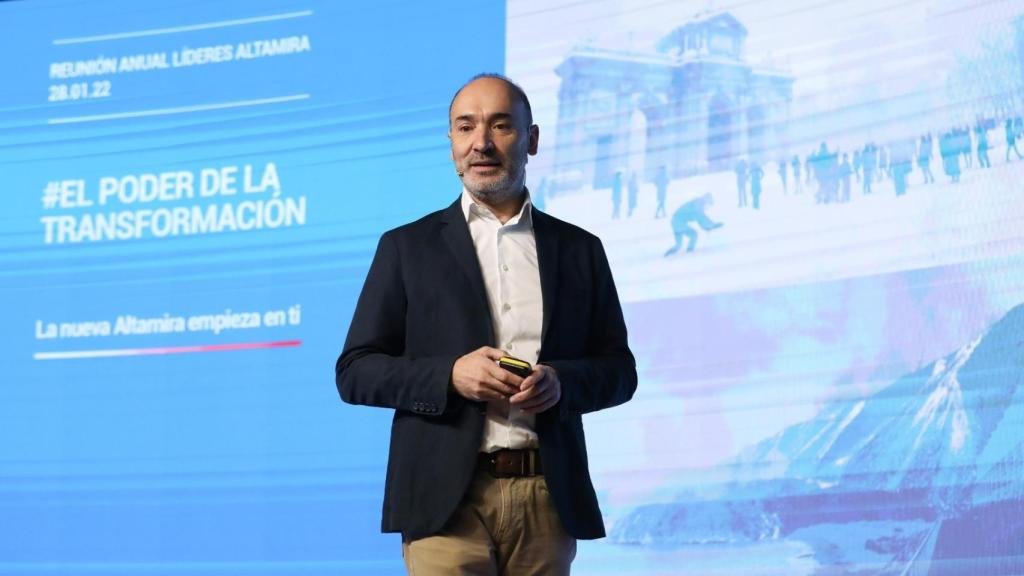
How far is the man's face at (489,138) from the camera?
1.88m

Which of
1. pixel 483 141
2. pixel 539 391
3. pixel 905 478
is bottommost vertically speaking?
pixel 905 478

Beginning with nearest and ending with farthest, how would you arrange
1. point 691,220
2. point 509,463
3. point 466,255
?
point 509,463 → point 466,255 → point 691,220

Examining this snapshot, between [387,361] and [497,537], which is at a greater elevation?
[387,361]

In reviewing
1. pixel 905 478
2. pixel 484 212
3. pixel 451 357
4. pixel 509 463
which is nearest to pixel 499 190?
pixel 484 212

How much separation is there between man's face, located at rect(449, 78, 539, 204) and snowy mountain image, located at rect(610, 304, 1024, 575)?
154cm

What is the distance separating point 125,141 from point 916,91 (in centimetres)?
258

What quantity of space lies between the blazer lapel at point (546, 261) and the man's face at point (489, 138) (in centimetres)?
8

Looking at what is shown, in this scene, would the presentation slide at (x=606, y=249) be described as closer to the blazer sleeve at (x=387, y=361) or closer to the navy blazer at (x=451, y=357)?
the navy blazer at (x=451, y=357)

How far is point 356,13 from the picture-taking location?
382cm

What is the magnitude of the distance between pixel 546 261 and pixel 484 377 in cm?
31

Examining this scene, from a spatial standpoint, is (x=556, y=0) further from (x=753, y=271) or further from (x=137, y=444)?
(x=137, y=444)

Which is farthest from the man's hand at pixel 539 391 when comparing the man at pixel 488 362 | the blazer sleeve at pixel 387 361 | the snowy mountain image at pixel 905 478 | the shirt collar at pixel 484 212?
the snowy mountain image at pixel 905 478

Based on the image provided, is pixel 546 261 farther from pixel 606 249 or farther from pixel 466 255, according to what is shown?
pixel 606 249

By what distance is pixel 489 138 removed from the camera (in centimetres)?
187
